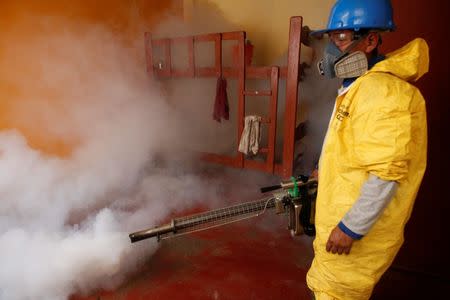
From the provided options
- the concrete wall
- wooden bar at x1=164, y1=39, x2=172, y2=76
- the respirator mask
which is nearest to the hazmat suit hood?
the respirator mask

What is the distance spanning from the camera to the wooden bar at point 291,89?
2715 millimetres

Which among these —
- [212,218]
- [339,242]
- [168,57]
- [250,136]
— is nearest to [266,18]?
[168,57]

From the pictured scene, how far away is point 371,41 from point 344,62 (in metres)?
0.18

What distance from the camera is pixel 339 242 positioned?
1270 mm

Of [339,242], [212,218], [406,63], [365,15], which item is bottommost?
[212,218]

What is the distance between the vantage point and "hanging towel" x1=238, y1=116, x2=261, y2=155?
3.13m

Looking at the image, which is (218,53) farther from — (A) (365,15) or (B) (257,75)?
(A) (365,15)

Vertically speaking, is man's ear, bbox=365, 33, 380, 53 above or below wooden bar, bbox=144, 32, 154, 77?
below

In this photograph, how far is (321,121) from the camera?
3.49 m

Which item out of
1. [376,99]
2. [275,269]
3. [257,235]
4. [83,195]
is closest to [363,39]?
[376,99]

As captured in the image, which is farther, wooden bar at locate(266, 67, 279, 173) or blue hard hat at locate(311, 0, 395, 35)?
wooden bar at locate(266, 67, 279, 173)

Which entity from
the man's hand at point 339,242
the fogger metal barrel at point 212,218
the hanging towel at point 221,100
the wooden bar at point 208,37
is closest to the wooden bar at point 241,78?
the hanging towel at point 221,100

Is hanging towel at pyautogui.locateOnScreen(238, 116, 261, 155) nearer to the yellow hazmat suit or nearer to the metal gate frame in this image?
the metal gate frame

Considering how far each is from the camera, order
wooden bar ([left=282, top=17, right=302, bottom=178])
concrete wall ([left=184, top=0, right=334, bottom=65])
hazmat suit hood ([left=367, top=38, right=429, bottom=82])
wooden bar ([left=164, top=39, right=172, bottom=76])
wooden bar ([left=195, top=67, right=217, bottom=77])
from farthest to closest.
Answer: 1. concrete wall ([left=184, top=0, right=334, bottom=65])
2. wooden bar ([left=164, top=39, right=172, bottom=76])
3. wooden bar ([left=195, top=67, right=217, bottom=77])
4. wooden bar ([left=282, top=17, right=302, bottom=178])
5. hazmat suit hood ([left=367, top=38, right=429, bottom=82])
